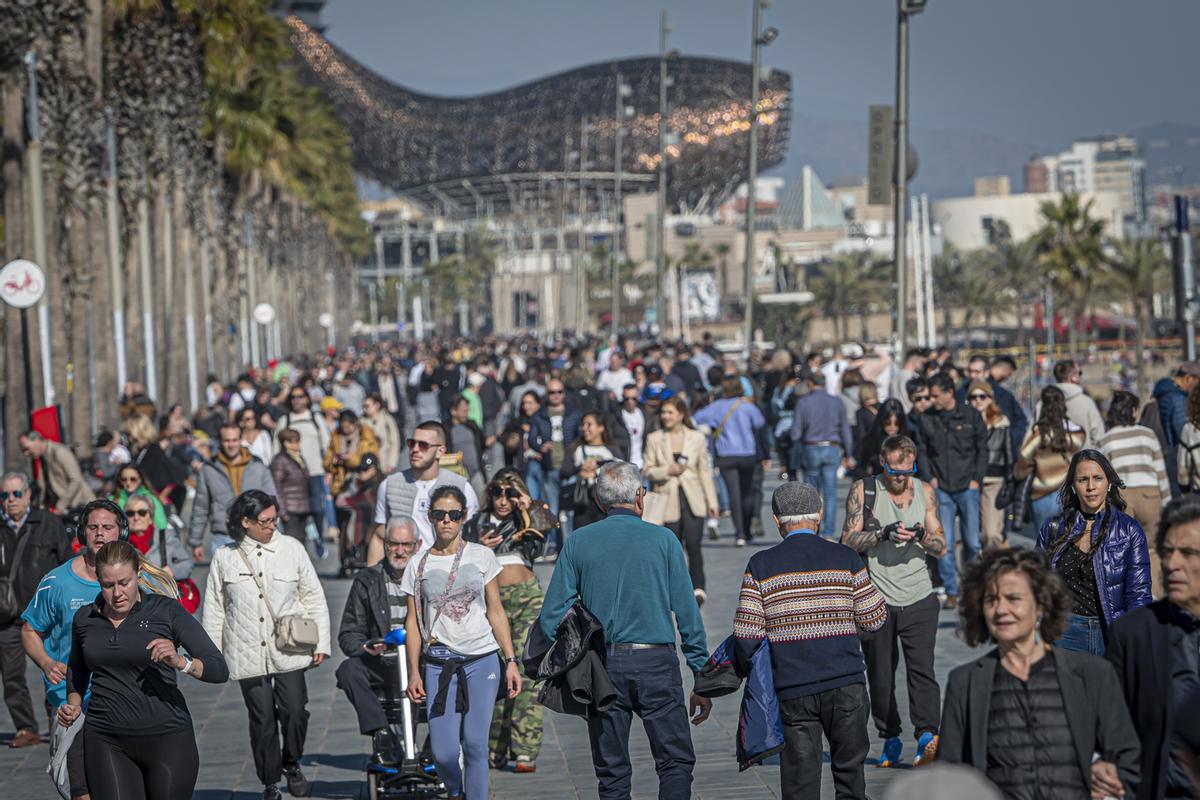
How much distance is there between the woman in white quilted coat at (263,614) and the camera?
8.17 metres

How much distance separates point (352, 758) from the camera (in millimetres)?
9156

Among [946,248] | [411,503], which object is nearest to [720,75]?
[946,248]

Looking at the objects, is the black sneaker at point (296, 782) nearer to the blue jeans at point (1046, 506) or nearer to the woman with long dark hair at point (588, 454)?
the woman with long dark hair at point (588, 454)

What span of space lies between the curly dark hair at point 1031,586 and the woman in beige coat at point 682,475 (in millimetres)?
8418

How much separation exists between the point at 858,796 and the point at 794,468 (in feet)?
Answer: 39.2

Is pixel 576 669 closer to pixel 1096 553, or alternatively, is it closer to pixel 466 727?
pixel 466 727

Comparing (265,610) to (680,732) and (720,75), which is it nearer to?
(680,732)

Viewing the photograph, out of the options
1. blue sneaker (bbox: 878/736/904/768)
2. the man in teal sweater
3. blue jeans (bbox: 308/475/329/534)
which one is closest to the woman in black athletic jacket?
the man in teal sweater

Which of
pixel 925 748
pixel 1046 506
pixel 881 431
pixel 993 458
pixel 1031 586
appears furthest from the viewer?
pixel 993 458

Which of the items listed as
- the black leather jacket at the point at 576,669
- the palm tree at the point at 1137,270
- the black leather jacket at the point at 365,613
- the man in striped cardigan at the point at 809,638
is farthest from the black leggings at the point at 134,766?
the palm tree at the point at 1137,270

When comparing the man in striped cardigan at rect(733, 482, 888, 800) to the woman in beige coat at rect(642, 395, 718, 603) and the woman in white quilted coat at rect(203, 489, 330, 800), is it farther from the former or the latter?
the woman in beige coat at rect(642, 395, 718, 603)

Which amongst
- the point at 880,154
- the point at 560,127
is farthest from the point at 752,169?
the point at 560,127

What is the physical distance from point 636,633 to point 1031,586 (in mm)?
2303

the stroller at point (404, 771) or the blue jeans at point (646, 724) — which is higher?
the blue jeans at point (646, 724)
